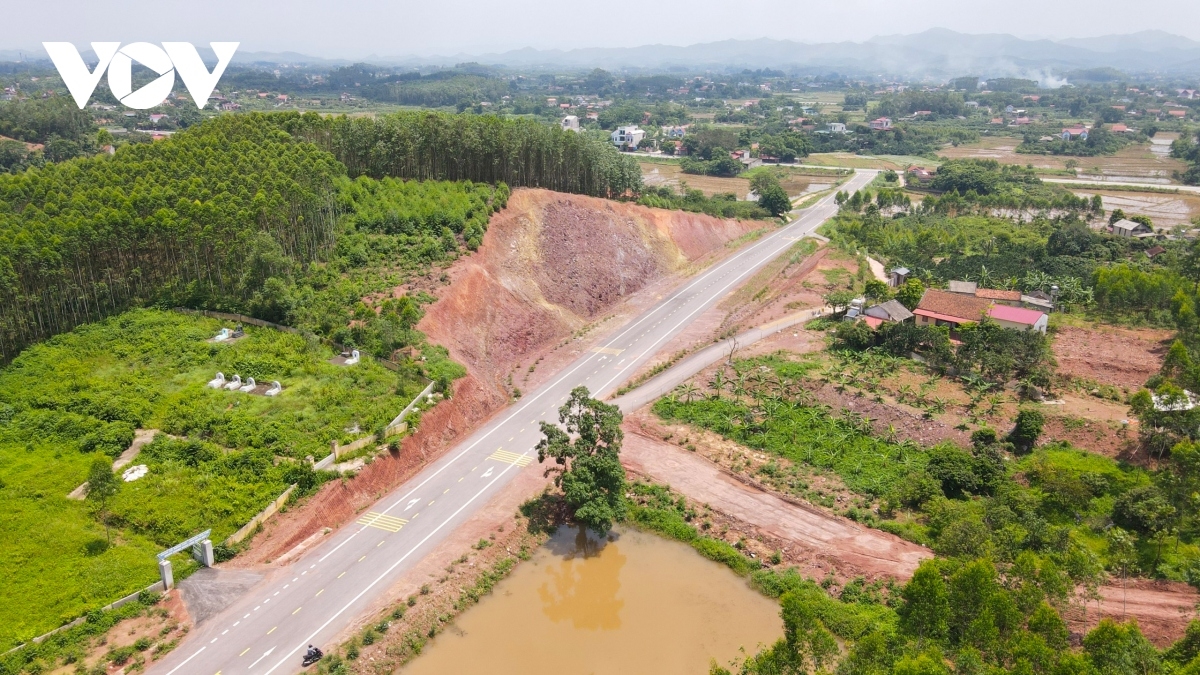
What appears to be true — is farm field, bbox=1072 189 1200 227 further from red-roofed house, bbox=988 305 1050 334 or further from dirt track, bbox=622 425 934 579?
dirt track, bbox=622 425 934 579

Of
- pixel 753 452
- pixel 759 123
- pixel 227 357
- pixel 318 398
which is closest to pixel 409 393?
pixel 318 398

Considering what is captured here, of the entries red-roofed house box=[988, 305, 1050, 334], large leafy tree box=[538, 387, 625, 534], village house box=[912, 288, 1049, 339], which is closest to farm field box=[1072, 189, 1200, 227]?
red-roofed house box=[988, 305, 1050, 334]

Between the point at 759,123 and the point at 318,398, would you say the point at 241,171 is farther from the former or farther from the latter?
the point at 759,123

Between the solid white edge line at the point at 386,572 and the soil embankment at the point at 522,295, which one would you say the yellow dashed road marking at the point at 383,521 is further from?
the solid white edge line at the point at 386,572

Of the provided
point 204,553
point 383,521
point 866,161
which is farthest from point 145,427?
point 866,161

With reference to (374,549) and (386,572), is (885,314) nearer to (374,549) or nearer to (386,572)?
(374,549)
